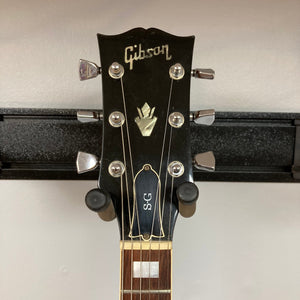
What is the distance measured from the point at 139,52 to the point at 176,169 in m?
0.22

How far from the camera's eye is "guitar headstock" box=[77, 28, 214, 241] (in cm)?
48

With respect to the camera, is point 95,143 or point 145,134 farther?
point 95,143

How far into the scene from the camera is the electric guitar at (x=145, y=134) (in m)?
0.48

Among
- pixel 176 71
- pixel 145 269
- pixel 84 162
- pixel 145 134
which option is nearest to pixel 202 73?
pixel 176 71

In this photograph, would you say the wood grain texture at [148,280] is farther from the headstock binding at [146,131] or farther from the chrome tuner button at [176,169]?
the chrome tuner button at [176,169]

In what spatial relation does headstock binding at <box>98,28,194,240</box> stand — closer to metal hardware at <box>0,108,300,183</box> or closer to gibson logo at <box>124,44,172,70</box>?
gibson logo at <box>124,44,172,70</box>

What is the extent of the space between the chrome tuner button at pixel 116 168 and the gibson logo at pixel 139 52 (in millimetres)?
170

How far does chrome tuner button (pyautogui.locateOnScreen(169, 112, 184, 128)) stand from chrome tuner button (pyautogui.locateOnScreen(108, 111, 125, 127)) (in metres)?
0.08

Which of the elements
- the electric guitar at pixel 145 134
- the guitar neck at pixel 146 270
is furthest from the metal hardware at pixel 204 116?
the guitar neck at pixel 146 270

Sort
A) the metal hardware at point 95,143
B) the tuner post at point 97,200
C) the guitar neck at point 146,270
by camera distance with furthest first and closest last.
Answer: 1. the metal hardware at point 95,143
2. the guitar neck at point 146,270
3. the tuner post at point 97,200

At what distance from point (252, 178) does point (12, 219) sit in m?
0.57

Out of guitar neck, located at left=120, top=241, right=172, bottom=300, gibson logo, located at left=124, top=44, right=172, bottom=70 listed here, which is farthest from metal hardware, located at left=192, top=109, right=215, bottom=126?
guitar neck, located at left=120, top=241, right=172, bottom=300

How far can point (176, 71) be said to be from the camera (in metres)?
0.48

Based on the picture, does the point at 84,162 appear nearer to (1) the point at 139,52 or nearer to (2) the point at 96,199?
(2) the point at 96,199
